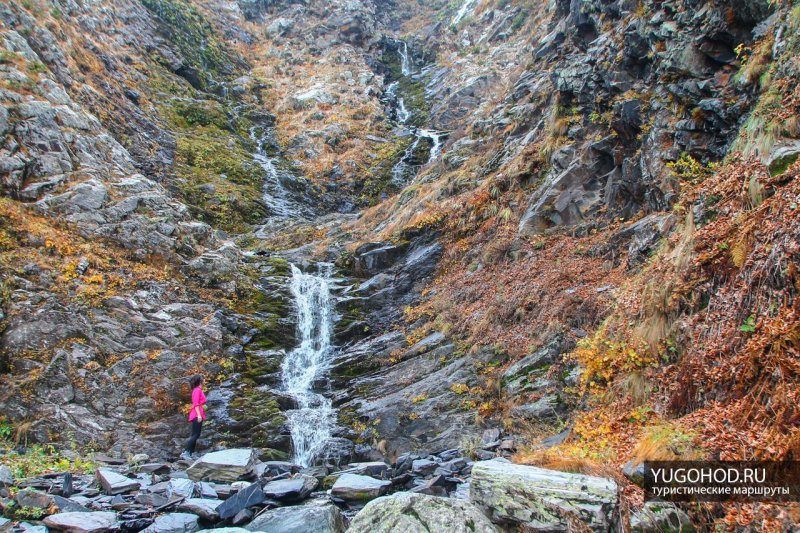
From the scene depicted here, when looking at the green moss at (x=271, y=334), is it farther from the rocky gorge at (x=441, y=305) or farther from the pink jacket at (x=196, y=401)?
the pink jacket at (x=196, y=401)

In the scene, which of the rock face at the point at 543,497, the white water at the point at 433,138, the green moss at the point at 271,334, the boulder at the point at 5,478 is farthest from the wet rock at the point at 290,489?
the white water at the point at 433,138

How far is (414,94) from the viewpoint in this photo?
129 feet

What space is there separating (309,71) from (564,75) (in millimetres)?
29104

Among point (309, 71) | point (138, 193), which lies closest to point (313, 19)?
point (309, 71)

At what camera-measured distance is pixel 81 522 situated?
5023 millimetres

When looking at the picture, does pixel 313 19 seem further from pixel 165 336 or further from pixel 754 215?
pixel 754 215

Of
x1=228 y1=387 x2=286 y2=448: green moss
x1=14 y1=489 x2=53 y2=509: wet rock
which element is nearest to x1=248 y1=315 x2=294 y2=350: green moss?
x1=228 y1=387 x2=286 y2=448: green moss

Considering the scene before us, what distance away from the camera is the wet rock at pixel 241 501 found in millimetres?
5566

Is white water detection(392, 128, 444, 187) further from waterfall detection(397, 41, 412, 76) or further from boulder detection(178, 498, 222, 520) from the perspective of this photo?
boulder detection(178, 498, 222, 520)

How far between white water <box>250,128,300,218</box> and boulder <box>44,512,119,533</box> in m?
20.8

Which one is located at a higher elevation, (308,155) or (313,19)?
(313,19)

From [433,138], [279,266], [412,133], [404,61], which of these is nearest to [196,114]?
[412,133]

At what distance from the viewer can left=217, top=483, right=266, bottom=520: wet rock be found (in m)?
5.57

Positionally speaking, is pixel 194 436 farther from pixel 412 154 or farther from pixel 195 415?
pixel 412 154
